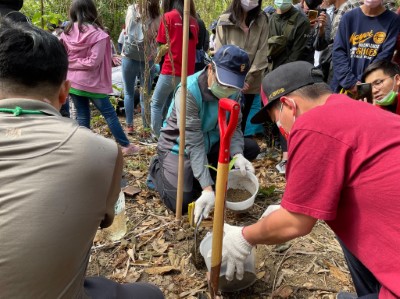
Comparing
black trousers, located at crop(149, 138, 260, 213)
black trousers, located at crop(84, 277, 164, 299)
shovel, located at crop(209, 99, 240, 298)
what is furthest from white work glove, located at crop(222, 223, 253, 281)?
black trousers, located at crop(149, 138, 260, 213)

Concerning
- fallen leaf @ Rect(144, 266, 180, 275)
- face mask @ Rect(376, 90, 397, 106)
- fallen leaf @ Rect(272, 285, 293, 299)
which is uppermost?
face mask @ Rect(376, 90, 397, 106)

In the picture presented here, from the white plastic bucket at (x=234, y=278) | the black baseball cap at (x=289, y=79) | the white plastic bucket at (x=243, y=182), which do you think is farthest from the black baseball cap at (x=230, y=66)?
the white plastic bucket at (x=234, y=278)

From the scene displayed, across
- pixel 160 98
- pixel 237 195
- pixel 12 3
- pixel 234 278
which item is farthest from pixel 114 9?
pixel 234 278

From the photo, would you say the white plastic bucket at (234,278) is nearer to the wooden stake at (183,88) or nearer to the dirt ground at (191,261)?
the dirt ground at (191,261)

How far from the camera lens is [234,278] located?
211cm

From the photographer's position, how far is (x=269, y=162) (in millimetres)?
4129

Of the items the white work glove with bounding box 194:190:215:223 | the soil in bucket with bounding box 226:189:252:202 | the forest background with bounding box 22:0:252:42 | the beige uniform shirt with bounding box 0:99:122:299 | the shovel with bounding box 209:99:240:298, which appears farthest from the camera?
the forest background with bounding box 22:0:252:42

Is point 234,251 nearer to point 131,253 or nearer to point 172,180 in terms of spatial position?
point 131,253

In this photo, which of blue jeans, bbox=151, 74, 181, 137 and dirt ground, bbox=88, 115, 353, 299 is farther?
blue jeans, bbox=151, 74, 181, 137

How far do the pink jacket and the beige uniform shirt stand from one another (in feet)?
9.14

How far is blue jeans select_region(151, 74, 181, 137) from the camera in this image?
14.0 ft

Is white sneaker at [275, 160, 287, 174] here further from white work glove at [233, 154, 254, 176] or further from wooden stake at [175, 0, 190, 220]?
wooden stake at [175, 0, 190, 220]

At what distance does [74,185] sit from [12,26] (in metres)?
0.78

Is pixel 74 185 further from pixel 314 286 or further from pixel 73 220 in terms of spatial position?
pixel 314 286
